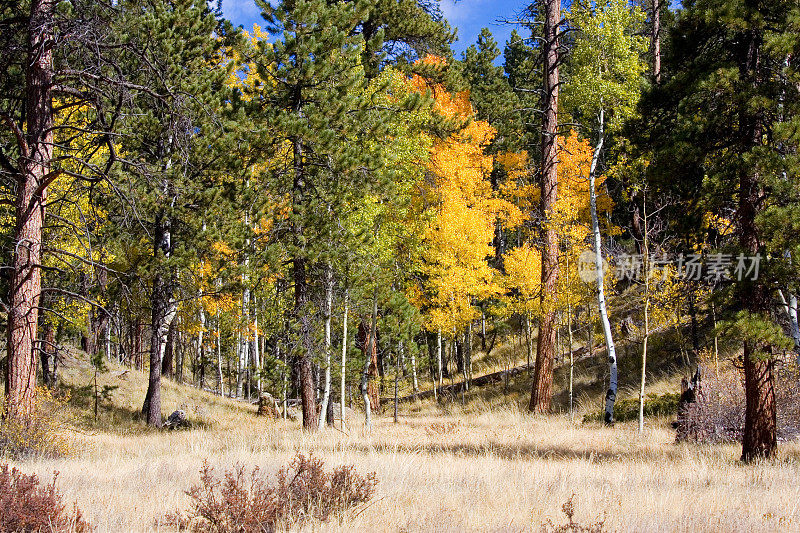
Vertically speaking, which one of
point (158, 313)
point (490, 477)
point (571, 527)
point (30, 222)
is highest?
point (30, 222)

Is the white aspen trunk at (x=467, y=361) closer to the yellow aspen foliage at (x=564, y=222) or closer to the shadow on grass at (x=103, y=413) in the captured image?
the yellow aspen foliage at (x=564, y=222)

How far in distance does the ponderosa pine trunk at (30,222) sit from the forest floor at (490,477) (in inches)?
49.6

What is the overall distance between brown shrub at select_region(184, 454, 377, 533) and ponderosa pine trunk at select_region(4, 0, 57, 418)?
4268 millimetres

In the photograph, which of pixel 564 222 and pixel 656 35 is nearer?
pixel 564 222

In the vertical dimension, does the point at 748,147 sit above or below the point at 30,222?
above

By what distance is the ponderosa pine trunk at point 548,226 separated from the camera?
51.0 ft

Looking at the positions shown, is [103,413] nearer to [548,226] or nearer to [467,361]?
[548,226]

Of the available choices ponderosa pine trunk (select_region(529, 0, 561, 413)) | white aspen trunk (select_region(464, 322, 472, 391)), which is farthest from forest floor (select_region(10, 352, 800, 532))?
white aspen trunk (select_region(464, 322, 472, 391))

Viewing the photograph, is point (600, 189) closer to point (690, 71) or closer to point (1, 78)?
point (690, 71)

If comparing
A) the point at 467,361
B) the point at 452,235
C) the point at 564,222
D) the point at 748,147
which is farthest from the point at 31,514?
the point at 467,361

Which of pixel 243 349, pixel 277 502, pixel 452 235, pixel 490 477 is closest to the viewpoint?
pixel 277 502

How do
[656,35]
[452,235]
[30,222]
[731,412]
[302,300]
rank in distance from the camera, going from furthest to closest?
[656,35] < [452,235] < [302,300] < [731,412] < [30,222]

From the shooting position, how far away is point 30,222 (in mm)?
8805

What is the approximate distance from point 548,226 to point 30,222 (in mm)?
11129
